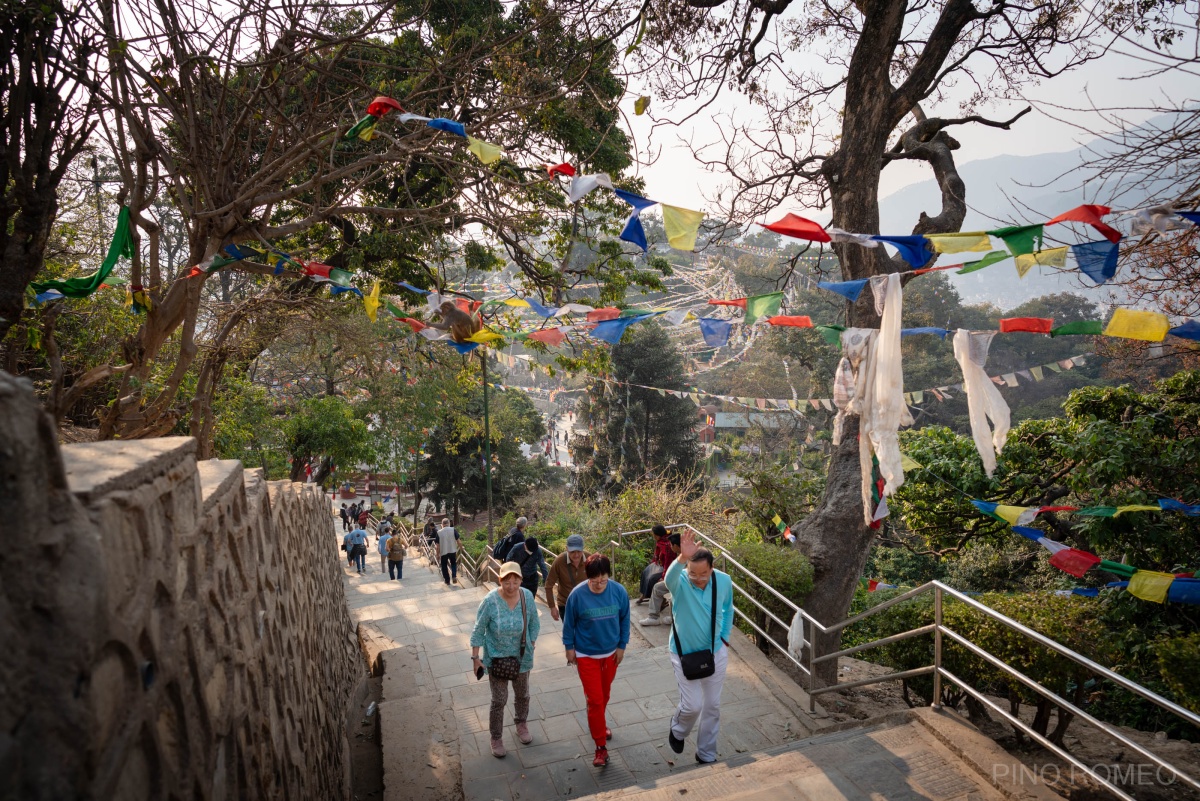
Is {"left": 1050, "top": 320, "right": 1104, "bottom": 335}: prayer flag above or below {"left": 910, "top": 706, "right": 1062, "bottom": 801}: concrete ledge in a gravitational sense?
above

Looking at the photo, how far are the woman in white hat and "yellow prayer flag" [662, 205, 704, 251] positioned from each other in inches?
93.9

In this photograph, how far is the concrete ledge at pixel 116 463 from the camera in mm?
1484

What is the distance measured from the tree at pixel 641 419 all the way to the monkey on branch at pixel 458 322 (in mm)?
19898

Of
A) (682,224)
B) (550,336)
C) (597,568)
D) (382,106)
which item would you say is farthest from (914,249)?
(382,106)

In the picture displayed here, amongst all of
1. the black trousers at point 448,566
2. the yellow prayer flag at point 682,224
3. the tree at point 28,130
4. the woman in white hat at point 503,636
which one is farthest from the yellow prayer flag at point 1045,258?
the black trousers at point 448,566

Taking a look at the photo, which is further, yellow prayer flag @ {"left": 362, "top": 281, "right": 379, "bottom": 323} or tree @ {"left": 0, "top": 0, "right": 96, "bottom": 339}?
yellow prayer flag @ {"left": 362, "top": 281, "right": 379, "bottom": 323}

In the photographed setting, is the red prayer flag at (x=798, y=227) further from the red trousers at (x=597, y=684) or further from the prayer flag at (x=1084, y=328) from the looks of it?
the red trousers at (x=597, y=684)

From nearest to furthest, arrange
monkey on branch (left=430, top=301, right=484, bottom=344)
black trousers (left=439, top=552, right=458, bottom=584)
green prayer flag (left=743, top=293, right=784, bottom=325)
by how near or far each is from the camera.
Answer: green prayer flag (left=743, top=293, right=784, bottom=325), monkey on branch (left=430, top=301, right=484, bottom=344), black trousers (left=439, top=552, right=458, bottom=584)

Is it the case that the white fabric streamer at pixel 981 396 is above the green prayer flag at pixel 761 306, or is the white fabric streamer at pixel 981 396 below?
below

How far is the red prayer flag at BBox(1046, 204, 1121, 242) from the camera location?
395 cm

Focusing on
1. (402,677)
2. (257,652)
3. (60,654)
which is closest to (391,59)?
(402,677)

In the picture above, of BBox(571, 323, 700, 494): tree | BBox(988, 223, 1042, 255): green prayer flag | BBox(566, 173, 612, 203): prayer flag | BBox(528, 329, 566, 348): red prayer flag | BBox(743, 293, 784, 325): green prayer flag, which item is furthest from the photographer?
BBox(571, 323, 700, 494): tree

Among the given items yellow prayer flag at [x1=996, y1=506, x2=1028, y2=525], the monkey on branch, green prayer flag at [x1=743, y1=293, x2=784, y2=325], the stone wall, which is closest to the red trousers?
the stone wall

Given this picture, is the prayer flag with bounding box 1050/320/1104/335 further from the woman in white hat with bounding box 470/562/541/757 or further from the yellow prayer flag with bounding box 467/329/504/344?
the yellow prayer flag with bounding box 467/329/504/344
